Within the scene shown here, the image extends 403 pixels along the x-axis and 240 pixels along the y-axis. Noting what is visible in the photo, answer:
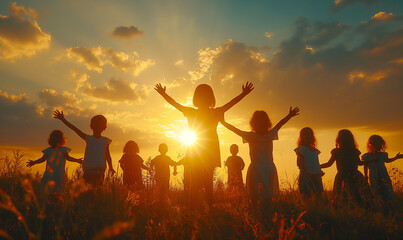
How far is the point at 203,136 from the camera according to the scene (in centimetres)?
514

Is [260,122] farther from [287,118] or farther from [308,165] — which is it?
[308,165]

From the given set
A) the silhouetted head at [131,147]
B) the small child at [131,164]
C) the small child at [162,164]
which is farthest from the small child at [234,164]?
the silhouetted head at [131,147]

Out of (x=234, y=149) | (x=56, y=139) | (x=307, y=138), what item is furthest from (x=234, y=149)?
(x=56, y=139)

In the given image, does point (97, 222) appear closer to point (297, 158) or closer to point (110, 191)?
point (110, 191)

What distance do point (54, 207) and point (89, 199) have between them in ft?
1.58

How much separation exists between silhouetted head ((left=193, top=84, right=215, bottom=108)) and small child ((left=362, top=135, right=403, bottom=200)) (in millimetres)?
4216

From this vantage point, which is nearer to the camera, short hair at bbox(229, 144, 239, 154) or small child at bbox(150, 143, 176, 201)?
small child at bbox(150, 143, 176, 201)

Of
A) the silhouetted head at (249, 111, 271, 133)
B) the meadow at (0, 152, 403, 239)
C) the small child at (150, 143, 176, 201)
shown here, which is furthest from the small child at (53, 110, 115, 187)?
the silhouetted head at (249, 111, 271, 133)

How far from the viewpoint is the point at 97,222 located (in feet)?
11.3

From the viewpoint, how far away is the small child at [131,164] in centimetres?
854

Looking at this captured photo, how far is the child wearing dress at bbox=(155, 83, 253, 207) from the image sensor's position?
16.5 ft

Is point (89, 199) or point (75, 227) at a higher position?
point (89, 199)

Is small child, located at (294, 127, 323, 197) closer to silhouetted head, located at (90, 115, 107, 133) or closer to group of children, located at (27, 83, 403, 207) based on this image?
group of children, located at (27, 83, 403, 207)

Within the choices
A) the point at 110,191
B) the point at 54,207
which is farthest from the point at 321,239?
the point at 54,207
